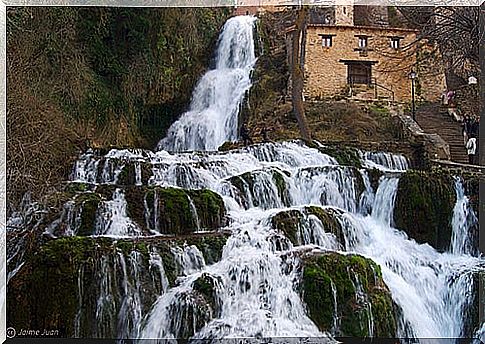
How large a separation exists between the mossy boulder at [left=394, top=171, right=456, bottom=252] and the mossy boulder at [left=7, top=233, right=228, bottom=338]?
68.9 inches

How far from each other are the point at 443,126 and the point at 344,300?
5.94 feet

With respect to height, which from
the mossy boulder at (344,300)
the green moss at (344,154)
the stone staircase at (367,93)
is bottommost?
the mossy boulder at (344,300)

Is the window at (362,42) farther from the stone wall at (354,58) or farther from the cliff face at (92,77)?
the cliff face at (92,77)

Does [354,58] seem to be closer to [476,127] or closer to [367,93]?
[367,93]

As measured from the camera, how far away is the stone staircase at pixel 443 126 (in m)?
5.69

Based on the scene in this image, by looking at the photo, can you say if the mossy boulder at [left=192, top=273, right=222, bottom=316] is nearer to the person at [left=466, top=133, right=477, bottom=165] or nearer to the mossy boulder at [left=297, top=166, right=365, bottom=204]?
the mossy boulder at [left=297, top=166, right=365, bottom=204]

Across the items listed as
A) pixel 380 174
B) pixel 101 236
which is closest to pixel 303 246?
pixel 380 174

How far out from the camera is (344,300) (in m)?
4.80

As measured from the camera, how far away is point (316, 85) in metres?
→ 6.23

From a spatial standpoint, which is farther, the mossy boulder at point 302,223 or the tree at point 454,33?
the tree at point 454,33

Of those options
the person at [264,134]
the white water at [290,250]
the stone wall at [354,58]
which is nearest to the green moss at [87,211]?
the white water at [290,250]

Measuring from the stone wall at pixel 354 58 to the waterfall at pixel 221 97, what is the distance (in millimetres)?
687

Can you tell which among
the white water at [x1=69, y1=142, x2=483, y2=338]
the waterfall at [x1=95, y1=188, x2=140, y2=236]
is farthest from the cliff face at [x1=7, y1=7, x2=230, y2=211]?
the white water at [x1=69, y1=142, x2=483, y2=338]

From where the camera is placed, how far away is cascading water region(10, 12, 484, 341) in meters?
4.73
